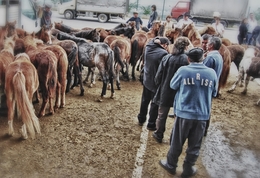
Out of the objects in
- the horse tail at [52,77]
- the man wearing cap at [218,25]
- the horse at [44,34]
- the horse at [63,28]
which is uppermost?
the man wearing cap at [218,25]

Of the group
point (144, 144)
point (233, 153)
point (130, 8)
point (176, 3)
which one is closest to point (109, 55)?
point (130, 8)

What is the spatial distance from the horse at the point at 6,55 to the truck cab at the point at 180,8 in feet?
8.18

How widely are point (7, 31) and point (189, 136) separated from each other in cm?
290

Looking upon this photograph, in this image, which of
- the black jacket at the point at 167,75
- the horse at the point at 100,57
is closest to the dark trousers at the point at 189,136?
the black jacket at the point at 167,75

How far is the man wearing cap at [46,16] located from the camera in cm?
401

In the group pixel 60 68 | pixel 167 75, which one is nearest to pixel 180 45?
pixel 167 75

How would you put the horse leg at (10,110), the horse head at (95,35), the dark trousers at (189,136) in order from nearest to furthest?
the dark trousers at (189,136) → the horse leg at (10,110) → the horse head at (95,35)

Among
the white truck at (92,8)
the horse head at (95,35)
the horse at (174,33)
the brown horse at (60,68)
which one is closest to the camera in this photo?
the white truck at (92,8)

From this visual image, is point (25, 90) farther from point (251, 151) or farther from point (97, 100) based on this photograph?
point (251, 151)

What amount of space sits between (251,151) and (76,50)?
135 inches

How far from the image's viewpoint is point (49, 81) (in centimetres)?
401

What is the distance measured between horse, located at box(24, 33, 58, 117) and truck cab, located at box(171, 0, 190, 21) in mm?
2023

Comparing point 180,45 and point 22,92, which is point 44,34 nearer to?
point 22,92

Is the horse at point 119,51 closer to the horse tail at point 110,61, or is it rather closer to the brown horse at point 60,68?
the horse tail at point 110,61
